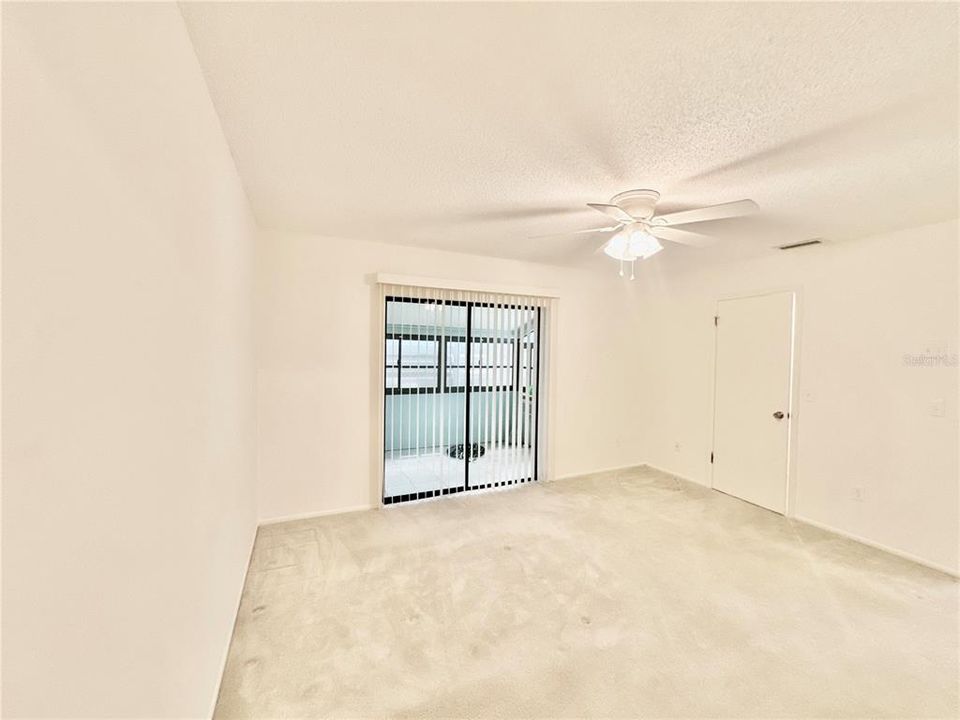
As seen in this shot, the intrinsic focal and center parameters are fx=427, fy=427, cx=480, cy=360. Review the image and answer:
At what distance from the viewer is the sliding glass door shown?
3.96 meters

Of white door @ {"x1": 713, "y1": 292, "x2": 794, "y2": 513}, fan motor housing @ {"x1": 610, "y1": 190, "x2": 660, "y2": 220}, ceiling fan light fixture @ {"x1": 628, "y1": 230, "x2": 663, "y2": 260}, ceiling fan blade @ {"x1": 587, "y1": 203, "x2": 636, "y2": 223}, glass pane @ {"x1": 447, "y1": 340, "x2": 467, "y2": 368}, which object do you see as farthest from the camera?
glass pane @ {"x1": 447, "y1": 340, "x2": 467, "y2": 368}

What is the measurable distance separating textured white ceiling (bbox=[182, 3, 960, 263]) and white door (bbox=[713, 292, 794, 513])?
52.9 inches

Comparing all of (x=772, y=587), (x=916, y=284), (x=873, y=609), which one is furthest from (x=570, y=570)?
(x=916, y=284)

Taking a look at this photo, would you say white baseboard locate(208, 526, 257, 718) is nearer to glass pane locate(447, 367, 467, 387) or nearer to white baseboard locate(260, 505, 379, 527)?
white baseboard locate(260, 505, 379, 527)

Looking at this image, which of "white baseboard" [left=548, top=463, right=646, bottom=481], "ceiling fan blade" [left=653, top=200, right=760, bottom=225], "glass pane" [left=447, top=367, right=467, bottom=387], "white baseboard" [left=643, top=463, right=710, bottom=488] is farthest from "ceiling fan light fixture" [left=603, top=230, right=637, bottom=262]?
"white baseboard" [left=643, top=463, right=710, bottom=488]

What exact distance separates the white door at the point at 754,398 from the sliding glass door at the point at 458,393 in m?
1.89

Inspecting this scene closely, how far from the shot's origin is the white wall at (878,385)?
2914mm

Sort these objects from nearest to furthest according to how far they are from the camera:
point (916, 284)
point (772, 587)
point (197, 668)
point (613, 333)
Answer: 1. point (197, 668)
2. point (772, 587)
3. point (916, 284)
4. point (613, 333)

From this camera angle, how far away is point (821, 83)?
4.86 feet

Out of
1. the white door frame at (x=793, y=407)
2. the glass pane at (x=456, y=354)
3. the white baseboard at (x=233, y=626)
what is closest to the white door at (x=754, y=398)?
the white door frame at (x=793, y=407)

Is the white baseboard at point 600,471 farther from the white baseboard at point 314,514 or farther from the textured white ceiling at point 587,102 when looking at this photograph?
the textured white ceiling at point 587,102

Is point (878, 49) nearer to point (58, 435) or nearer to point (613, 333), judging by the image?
point (58, 435)

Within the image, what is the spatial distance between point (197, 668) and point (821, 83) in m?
2.96

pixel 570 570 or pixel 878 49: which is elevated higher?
pixel 878 49
